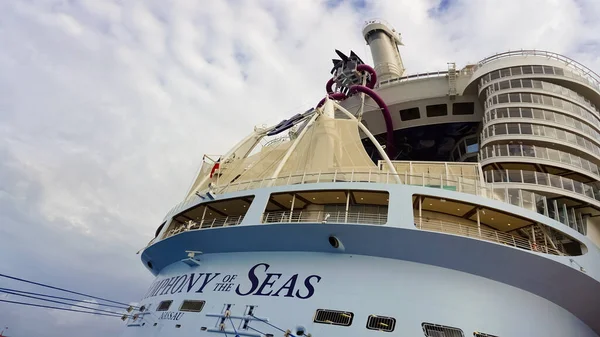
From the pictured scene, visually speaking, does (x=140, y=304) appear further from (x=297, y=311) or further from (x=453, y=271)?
(x=453, y=271)

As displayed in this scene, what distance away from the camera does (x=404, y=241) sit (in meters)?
13.0

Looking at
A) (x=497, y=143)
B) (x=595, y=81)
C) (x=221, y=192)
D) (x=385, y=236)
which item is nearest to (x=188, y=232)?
(x=221, y=192)

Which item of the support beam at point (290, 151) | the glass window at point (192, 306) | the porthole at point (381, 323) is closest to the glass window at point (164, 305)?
the glass window at point (192, 306)

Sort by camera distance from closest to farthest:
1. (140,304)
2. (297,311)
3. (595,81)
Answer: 1. (297,311)
2. (140,304)
3. (595,81)

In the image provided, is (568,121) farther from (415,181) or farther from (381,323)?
(381,323)

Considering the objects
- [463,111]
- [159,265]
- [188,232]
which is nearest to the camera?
[188,232]

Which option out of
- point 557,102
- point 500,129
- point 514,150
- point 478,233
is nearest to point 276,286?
point 478,233

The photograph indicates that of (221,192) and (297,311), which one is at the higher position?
(221,192)

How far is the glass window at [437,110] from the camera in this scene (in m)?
28.9

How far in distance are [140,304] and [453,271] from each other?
13.7 m

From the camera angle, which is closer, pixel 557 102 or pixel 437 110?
pixel 557 102

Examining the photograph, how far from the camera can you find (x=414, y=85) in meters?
29.3

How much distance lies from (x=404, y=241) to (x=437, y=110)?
62.1 feet

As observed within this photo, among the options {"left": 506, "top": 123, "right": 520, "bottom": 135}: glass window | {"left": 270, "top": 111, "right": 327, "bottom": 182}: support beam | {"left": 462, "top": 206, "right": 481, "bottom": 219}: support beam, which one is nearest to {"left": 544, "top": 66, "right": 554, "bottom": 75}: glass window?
{"left": 506, "top": 123, "right": 520, "bottom": 135}: glass window
